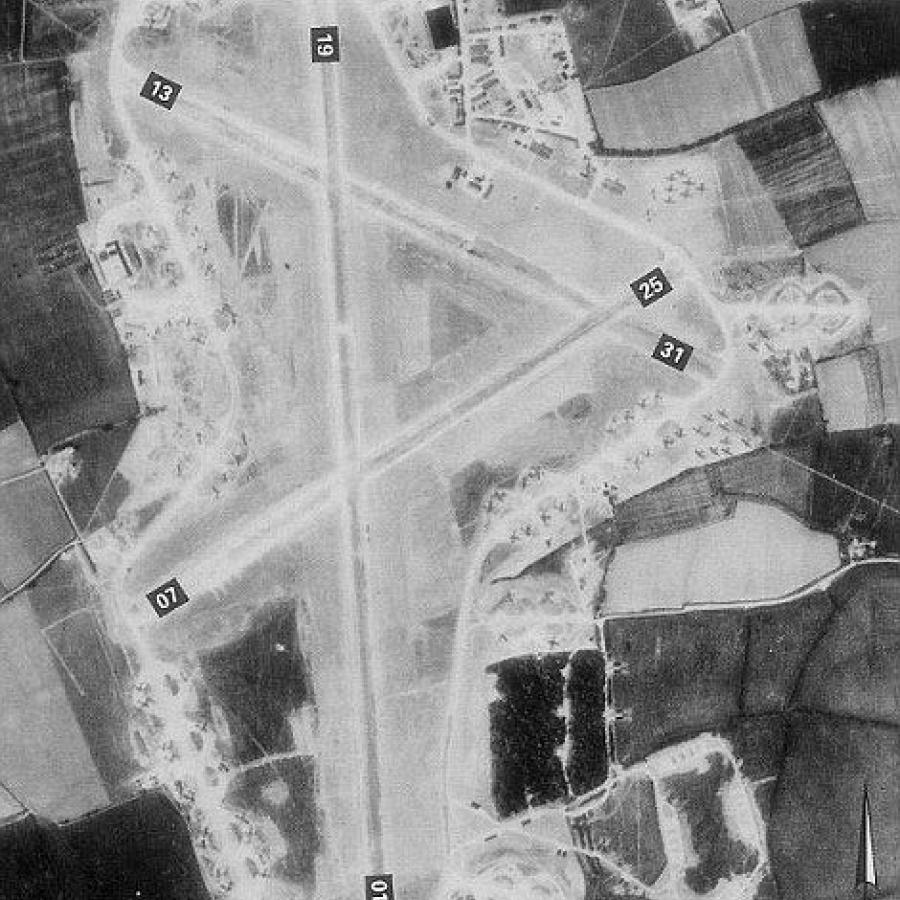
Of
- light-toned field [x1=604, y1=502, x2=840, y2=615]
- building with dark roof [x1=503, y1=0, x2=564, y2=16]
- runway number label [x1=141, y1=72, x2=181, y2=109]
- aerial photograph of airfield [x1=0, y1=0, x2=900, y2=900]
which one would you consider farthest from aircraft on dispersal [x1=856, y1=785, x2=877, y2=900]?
runway number label [x1=141, y1=72, x2=181, y2=109]

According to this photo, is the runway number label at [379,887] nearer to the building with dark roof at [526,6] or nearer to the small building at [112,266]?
the small building at [112,266]

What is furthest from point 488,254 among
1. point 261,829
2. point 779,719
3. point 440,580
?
point 261,829

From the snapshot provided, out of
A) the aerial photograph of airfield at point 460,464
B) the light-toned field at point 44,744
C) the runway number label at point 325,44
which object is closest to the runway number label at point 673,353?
the aerial photograph of airfield at point 460,464

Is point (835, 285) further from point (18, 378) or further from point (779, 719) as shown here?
point (18, 378)

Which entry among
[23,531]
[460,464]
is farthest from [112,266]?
[460,464]

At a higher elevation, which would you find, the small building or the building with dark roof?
the building with dark roof

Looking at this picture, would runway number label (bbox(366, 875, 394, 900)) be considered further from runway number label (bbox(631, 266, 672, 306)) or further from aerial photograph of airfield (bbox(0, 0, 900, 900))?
runway number label (bbox(631, 266, 672, 306))
